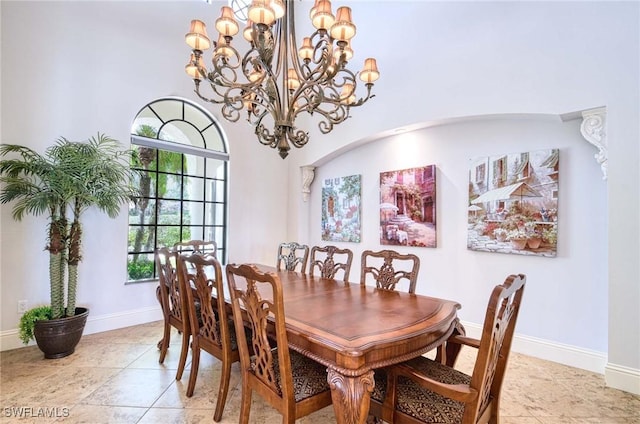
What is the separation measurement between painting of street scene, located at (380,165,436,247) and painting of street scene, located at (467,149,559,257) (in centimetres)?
45

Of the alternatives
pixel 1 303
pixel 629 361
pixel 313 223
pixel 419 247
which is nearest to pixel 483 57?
pixel 419 247

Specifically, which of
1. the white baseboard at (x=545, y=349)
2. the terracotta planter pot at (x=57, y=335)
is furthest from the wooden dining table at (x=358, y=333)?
the terracotta planter pot at (x=57, y=335)

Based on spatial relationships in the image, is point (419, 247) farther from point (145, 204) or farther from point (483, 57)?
point (145, 204)

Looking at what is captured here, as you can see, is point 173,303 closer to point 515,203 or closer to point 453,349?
point 453,349

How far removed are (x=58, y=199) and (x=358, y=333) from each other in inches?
122

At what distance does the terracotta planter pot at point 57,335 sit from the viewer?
8.91 feet

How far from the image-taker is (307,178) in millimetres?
5152

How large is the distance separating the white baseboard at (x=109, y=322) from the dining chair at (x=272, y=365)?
278 centimetres

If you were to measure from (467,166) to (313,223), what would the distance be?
2649 millimetres

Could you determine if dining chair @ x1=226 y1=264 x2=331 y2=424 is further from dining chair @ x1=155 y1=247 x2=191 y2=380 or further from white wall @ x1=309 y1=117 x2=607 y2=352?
white wall @ x1=309 y1=117 x2=607 y2=352

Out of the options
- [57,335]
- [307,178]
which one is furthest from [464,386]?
[307,178]

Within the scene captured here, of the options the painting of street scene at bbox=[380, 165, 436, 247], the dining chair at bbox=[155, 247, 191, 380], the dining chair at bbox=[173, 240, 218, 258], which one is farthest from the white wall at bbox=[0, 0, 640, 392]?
the dining chair at bbox=[155, 247, 191, 380]

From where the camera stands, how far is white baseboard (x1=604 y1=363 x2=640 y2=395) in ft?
7.62

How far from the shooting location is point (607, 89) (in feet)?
8.23
